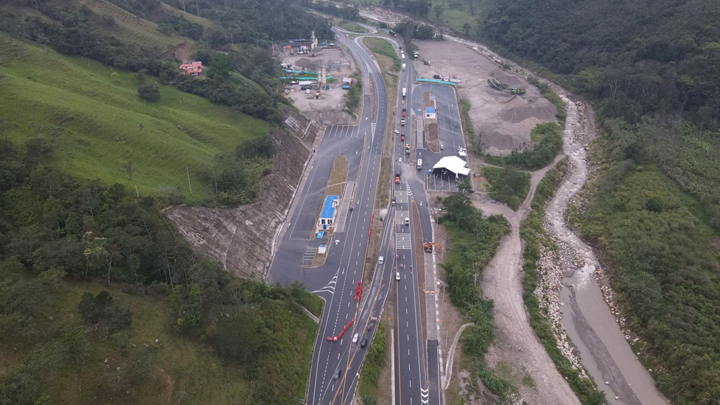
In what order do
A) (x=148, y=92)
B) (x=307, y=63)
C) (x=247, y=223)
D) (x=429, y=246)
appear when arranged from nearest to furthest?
(x=247, y=223), (x=429, y=246), (x=148, y=92), (x=307, y=63)

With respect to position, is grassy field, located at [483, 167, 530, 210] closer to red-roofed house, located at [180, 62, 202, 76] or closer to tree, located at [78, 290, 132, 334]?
tree, located at [78, 290, 132, 334]

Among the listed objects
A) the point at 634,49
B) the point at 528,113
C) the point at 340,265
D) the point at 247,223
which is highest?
the point at 634,49

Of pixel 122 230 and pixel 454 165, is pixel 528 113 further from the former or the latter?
pixel 122 230

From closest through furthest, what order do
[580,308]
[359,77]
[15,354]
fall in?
[15,354] < [580,308] < [359,77]

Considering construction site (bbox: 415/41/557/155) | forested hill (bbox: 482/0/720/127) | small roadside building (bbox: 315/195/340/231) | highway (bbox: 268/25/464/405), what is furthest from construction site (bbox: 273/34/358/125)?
forested hill (bbox: 482/0/720/127)

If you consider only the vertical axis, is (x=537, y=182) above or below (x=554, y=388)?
above

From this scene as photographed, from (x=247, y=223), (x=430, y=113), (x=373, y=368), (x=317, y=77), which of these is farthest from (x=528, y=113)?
(x=373, y=368)

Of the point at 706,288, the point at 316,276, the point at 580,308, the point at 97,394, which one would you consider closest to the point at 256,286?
the point at 316,276

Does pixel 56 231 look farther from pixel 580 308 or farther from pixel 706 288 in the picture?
pixel 706 288
